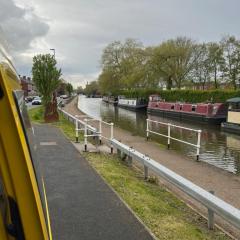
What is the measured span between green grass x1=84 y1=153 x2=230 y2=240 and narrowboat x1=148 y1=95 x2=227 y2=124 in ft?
98.5

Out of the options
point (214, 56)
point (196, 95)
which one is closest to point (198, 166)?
point (196, 95)

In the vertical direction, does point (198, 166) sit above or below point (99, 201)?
below

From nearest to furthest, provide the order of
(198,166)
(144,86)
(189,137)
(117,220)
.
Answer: (117,220), (198,166), (189,137), (144,86)

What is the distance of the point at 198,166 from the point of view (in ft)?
44.7

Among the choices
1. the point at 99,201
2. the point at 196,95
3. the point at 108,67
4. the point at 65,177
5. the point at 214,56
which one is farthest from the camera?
the point at 108,67

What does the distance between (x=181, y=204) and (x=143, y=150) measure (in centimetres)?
886

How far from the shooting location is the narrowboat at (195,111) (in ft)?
131

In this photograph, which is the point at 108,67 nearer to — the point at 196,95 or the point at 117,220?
the point at 196,95

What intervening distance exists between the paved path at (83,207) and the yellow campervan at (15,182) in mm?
2628

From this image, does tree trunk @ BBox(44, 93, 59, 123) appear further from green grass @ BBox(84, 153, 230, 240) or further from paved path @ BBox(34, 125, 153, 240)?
green grass @ BBox(84, 153, 230, 240)

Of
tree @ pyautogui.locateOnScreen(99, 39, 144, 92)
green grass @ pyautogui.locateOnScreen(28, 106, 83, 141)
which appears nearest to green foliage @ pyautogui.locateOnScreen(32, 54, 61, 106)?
green grass @ pyautogui.locateOnScreen(28, 106, 83, 141)

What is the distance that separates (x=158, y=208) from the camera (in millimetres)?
7270

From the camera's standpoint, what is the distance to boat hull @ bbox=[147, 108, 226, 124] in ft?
130

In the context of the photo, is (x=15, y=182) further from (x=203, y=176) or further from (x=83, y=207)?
(x=203, y=176)
